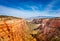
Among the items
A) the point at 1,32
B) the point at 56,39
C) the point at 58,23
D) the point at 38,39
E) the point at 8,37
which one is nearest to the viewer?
the point at 1,32

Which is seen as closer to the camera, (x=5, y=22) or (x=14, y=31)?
(x=5, y=22)

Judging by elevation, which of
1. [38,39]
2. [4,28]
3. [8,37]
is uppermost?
[4,28]

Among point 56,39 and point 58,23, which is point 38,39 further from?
point 58,23

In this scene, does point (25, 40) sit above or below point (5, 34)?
below

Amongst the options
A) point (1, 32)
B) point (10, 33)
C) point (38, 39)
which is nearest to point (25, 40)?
point (38, 39)

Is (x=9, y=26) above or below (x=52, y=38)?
above

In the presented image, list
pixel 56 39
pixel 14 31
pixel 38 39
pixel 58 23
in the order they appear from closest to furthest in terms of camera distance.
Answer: pixel 14 31 < pixel 56 39 < pixel 38 39 < pixel 58 23

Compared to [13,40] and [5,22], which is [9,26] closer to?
[5,22]

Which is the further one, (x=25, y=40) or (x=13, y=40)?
(x=25, y=40)

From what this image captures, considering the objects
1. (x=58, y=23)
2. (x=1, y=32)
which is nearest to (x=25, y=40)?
(x=1, y=32)
